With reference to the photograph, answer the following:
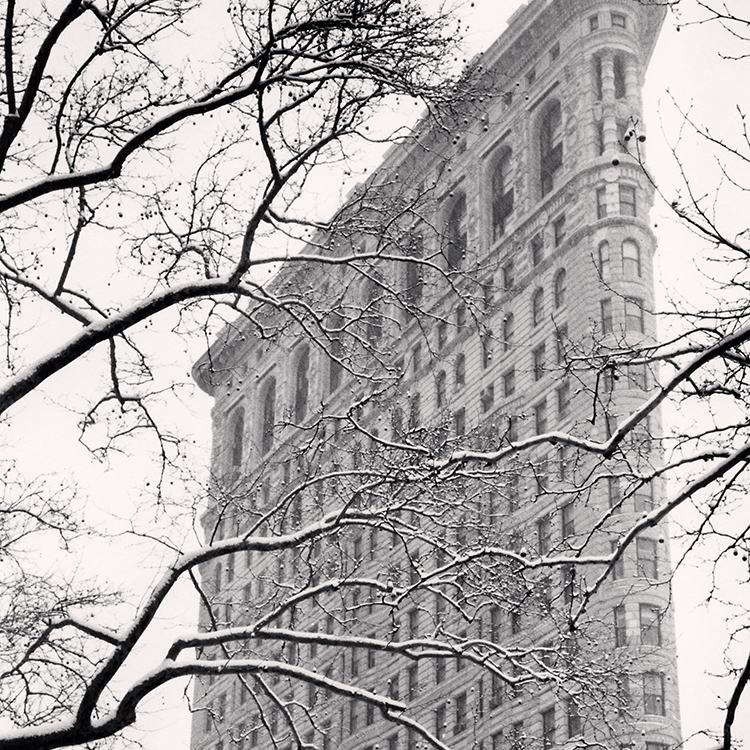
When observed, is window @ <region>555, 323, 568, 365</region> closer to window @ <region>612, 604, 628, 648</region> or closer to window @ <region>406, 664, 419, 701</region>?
window @ <region>612, 604, 628, 648</region>

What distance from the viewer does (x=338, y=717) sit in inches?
2985

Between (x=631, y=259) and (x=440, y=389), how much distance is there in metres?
13.7

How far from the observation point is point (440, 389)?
7788 centimetres

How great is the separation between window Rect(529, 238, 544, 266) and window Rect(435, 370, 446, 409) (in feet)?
25.8

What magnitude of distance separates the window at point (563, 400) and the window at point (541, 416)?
46.8 inches

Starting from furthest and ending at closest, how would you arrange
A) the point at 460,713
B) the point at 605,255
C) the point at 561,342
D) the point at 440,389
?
1. the point at 440,389
2. the point at 605,255
3. the point at 460,713
4. the point at 561,342

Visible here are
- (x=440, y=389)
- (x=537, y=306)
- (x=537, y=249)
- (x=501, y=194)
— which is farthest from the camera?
(x=501, y=194)

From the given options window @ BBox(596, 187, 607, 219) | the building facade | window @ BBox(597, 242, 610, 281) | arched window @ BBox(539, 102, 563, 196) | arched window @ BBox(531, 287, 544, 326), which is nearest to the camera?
the building facade

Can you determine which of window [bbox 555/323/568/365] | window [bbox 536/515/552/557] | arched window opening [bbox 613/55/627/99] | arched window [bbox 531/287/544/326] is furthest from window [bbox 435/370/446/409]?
arched window opening [bbox 613/55/627/99]

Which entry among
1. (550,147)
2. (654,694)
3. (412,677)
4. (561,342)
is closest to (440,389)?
(550,147)

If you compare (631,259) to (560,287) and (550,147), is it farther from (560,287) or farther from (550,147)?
(550,147)

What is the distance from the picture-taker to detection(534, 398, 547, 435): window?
6781 centimetres

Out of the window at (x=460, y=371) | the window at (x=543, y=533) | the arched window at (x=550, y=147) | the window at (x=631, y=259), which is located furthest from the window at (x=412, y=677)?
the arched window at (x=550, y=147)

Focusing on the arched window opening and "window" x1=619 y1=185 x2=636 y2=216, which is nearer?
"window" x1=619 y1=185 x2=636 y2=216
